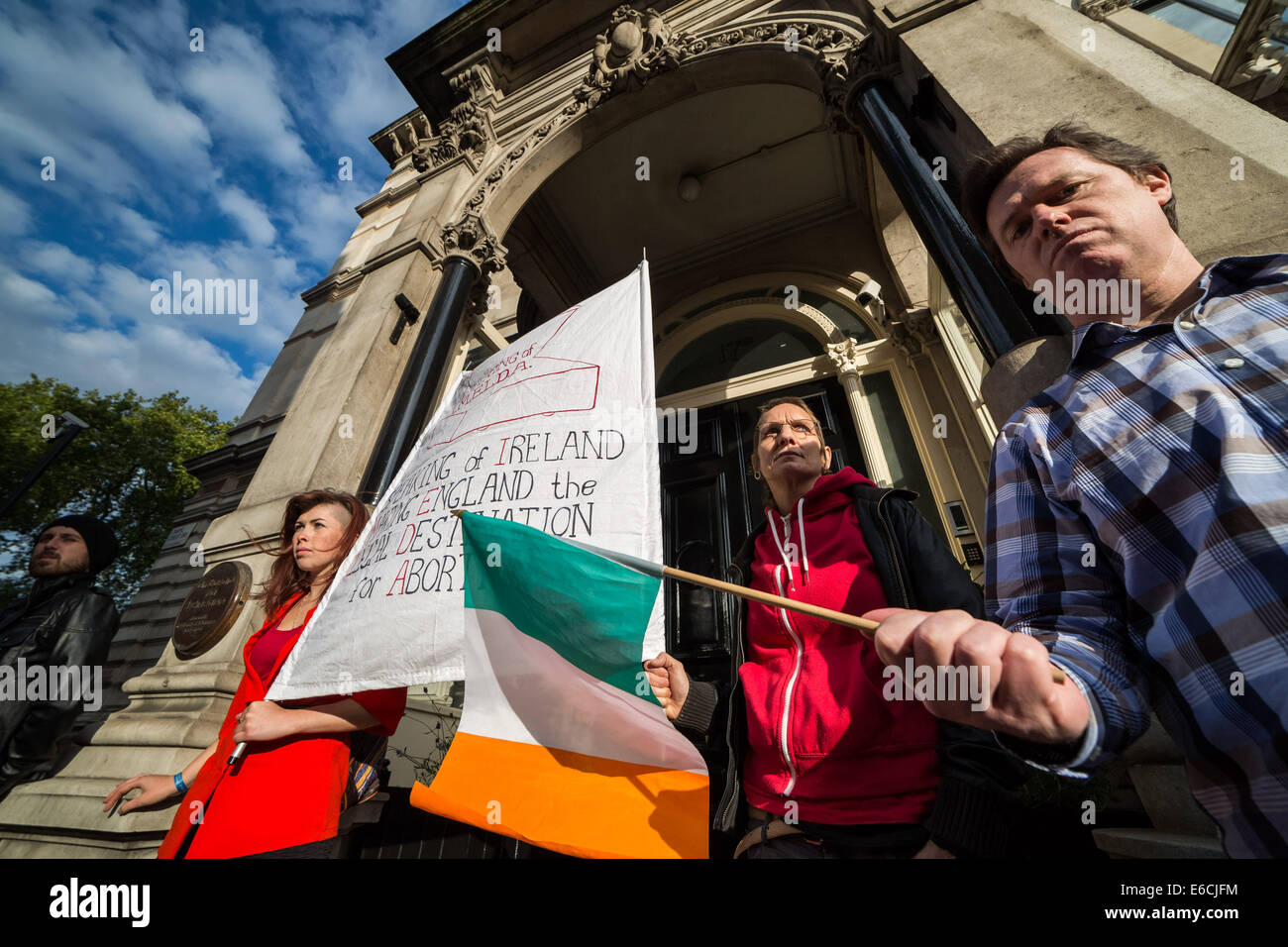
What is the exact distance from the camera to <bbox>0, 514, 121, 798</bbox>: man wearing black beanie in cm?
291

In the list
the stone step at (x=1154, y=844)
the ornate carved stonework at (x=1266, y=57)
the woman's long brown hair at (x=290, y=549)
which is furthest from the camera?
the woman's long brown hair at (x=290, y=549)

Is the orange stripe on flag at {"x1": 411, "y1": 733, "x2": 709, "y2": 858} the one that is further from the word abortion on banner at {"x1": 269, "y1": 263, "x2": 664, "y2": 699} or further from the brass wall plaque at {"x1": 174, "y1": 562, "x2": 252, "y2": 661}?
the brass wall plaque at {"x1": 174, "y1": 562, "x2": 252, "y2": 661}

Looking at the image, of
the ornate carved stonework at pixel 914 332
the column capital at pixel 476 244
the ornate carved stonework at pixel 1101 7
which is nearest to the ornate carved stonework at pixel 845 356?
the ornate carved stonework at pixel 914 332

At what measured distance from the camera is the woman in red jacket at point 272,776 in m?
1.50

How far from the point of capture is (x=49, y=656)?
116 inches

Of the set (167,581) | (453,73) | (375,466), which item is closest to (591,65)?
(453,73)

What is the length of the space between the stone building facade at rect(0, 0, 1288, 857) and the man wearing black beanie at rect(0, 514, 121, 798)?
0.30 meters

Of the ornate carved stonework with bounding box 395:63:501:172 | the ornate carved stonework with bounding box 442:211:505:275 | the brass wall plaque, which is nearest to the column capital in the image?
the ornate carved stonework with bounding box 442:211:505:275

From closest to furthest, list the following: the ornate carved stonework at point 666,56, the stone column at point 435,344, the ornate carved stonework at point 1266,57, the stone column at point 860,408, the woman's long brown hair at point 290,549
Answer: the ornate carved stonework at point 1266,57, the woman's long brown hair at point 290,549, the stone column at point 435,344, the ornate carved stonework at point 666,56, the stone column at point 860,408

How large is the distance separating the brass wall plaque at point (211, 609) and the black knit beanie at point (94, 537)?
69cm

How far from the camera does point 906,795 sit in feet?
3.91

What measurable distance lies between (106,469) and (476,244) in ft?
77.2
